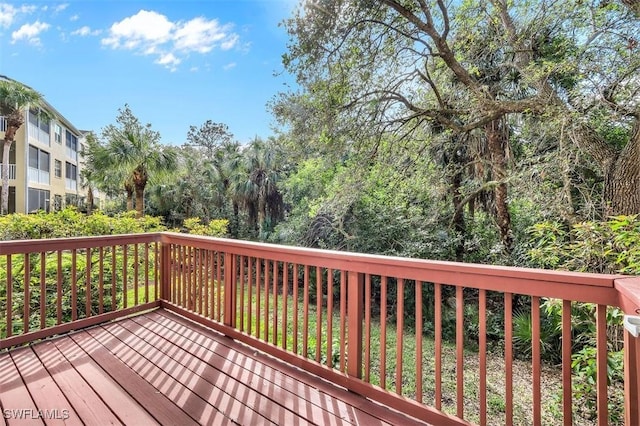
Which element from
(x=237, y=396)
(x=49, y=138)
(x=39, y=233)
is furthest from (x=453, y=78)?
(x=49, y=138)

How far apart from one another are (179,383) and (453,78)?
6.13 metres

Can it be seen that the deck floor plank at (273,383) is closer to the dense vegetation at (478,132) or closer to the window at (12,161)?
the dense vegetation at (478,132)

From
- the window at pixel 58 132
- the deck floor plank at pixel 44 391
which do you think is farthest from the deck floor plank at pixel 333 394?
the window at pixel 58 132

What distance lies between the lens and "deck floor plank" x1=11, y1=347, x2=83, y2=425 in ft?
5.69

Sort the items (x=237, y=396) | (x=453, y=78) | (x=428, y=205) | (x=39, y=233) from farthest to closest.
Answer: (x=428, y=205), (x=453, y=78), (x=39, y=233), (x=237, y=396)

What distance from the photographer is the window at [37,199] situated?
14.8 meters

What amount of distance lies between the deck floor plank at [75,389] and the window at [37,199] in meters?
15.8

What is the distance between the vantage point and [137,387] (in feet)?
6.76

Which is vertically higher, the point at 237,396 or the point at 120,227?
the point at 120,227

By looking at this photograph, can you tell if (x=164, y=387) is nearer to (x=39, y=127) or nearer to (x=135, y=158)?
(x=135, y=158)

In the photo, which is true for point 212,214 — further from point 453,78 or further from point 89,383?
point 89,383

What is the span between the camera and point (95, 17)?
5.09m

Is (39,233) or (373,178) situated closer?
(39,233)

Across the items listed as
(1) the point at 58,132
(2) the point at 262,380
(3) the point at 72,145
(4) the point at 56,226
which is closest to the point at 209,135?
(3) the point at 72,145
